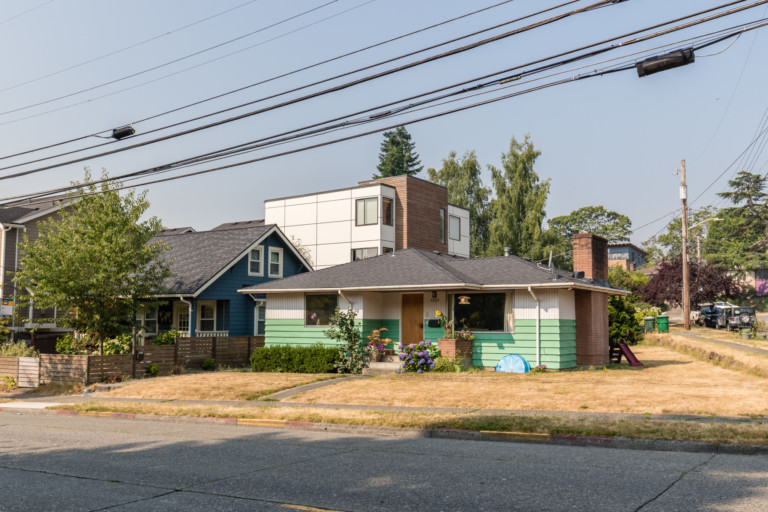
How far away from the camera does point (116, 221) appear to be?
79.6 feet

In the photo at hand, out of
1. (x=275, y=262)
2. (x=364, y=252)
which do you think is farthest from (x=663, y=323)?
(x=275, y=262)

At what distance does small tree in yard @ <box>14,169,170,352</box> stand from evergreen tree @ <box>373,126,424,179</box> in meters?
63.6

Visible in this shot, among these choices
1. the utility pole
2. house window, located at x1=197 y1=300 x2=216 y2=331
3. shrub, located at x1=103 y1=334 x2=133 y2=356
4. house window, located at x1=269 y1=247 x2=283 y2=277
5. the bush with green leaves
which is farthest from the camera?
the utility pole

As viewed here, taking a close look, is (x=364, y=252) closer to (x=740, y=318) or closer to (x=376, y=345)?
(x=376, y=345)

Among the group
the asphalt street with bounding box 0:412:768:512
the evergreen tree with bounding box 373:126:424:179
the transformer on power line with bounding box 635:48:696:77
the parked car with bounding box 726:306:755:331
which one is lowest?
the asphalt street with bounding box 0:412:768:512

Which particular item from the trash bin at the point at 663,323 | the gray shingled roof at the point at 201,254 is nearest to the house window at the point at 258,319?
the gray shingled roof at the point at 201,254

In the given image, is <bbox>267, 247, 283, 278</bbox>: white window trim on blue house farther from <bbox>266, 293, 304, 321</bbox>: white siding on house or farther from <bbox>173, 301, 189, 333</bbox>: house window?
<bbox>266, 293, 304, 321</bbox>: white siding on house

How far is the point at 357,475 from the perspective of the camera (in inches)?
331

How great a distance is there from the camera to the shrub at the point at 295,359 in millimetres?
23531

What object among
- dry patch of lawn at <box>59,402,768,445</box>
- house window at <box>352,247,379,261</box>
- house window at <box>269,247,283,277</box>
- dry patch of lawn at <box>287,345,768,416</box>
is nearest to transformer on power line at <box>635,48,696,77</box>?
dry patch of lawn at <box>59,402,768,445</box>

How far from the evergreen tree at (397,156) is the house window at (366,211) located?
147 feet

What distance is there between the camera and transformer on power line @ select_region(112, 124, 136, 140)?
17578 millimetres

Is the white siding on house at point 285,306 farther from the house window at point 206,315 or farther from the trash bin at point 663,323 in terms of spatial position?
the trash bin at point 663,323

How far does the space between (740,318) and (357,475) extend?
42204 millimetres
